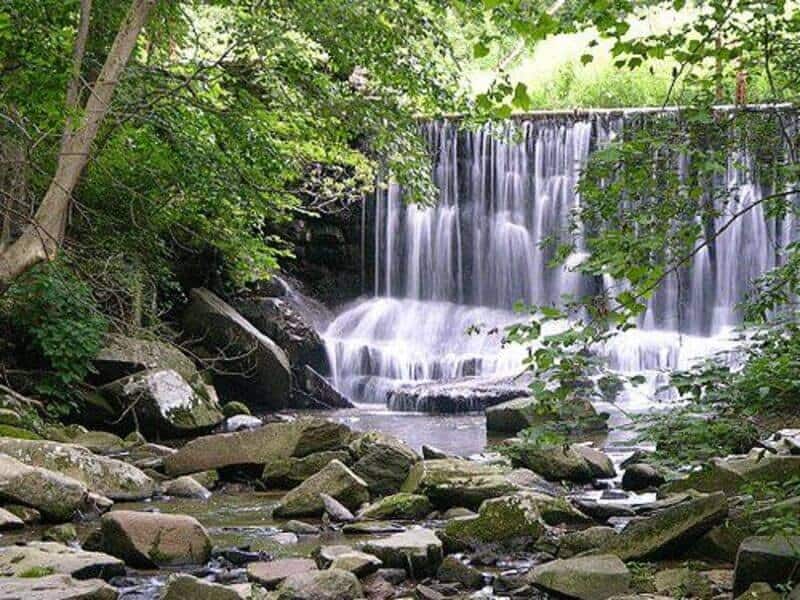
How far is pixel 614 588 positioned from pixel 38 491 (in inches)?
173

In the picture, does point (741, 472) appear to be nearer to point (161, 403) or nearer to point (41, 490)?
point (41, 490)

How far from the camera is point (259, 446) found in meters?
9.59

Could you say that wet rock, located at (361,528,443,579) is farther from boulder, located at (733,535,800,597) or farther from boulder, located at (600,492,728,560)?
boulder, located at (733,535,800,597)

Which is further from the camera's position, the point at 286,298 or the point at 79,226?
the point at 286,298

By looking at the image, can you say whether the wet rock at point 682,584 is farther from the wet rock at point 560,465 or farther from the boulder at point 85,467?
the boulder at point 85,467

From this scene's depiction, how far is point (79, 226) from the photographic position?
12.6m

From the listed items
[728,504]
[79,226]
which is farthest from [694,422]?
[79,226]

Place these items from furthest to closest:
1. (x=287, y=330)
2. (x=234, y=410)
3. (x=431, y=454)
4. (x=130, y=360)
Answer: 1. (x=287, y=330)
2. (x=234, y=410)
3. (x=130, y=360)
4. (x=431, y=454)

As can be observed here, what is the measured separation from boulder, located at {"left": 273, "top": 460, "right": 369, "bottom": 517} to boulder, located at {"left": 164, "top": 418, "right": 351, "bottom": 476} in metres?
1.20

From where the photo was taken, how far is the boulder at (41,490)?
7387 millimetres

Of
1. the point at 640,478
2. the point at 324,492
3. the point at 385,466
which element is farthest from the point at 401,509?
the point at 640,478

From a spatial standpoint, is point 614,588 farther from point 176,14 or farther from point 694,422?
point 176,14

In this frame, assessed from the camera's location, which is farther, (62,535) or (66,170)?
(62,535)

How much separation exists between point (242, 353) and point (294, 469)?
21.6ft
